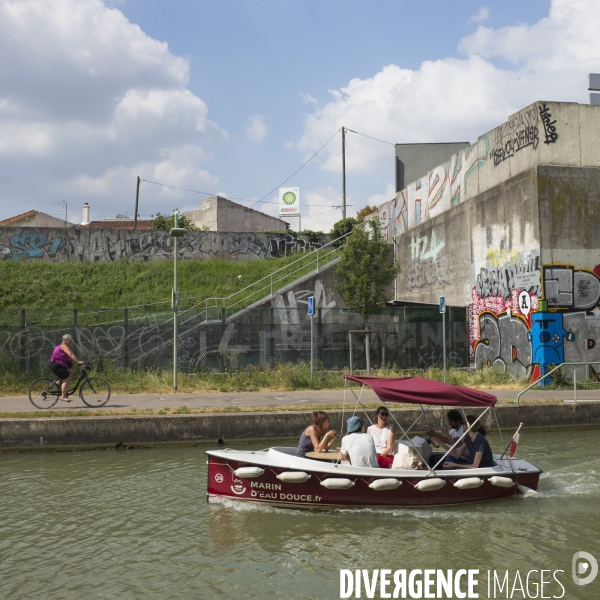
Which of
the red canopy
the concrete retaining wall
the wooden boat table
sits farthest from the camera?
the concrete retaining wall

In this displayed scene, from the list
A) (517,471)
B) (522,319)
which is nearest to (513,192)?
(522,319)

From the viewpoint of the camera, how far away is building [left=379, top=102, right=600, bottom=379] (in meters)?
22.4

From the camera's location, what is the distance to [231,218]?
57500 millimetres

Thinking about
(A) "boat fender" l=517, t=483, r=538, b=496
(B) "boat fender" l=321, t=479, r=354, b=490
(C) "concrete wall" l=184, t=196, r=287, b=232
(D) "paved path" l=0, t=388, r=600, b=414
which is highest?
(C) "concrete wall" l=184, t=196, r=287, b=232

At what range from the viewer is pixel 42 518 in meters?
10.2

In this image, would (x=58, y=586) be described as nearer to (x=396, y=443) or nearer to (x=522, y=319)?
(x=396, y=443)

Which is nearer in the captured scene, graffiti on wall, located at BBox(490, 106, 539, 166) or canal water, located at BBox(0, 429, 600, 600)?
canal water, located at BBox(0, 429, 600, 600)

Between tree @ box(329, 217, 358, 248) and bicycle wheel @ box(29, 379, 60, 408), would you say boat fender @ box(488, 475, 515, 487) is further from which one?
tree @ box(329, 217, 358, 248)

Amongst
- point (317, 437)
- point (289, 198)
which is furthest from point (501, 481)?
point (289, 198)

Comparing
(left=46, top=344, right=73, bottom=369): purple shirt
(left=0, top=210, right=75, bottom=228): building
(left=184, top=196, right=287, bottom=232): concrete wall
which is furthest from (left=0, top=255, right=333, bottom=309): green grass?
(left=0, top=210, right=75, bottom=228): building

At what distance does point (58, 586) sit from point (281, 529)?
10.5 ft

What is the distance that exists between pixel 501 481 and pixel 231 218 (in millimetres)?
48203

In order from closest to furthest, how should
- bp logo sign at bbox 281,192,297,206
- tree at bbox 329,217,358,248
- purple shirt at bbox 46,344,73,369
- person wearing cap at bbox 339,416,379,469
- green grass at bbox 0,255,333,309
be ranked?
person wearing cap at bbox 339,416,379,469 → purple shirt at bbox 46,344,73,369 → green grass at bbox 0,255,333,309 → tree at bbox 329,217,358,248 → bp logo sign at bbox 281,192,297,206

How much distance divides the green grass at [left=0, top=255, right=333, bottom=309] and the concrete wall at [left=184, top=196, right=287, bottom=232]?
17677 millimetres
